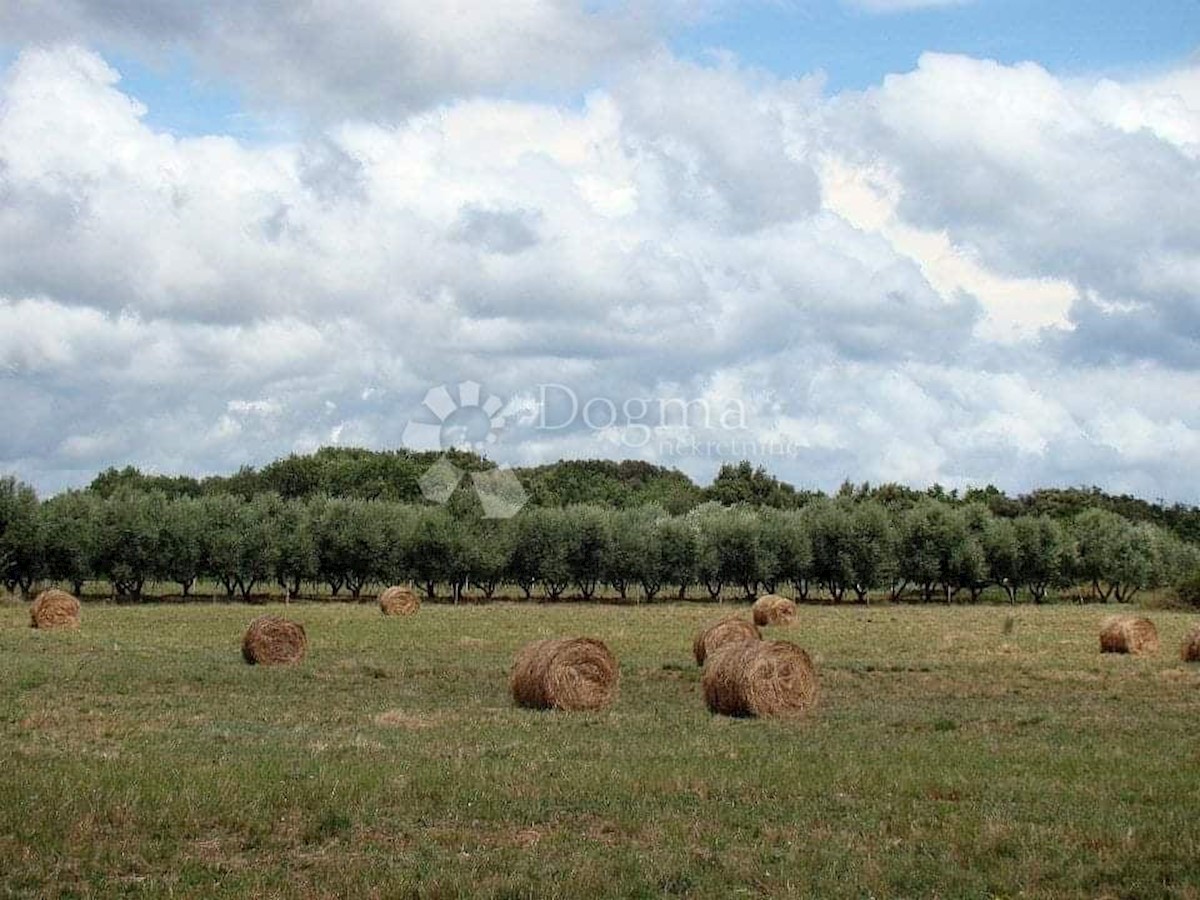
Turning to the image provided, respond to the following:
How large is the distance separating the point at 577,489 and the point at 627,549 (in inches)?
2739

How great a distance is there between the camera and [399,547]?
84.9m

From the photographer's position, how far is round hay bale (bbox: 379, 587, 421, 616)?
5712cm

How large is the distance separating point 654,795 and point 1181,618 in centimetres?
5003

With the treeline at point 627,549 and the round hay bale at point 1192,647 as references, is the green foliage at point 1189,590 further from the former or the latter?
the round hay bale at point 1192,647

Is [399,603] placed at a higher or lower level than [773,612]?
higher

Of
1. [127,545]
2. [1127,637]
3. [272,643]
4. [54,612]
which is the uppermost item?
[127,545]

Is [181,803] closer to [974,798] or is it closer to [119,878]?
[119,878]

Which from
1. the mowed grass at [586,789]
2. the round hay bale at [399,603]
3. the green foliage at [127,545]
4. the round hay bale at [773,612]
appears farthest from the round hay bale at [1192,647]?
the green foliage at [127,545]

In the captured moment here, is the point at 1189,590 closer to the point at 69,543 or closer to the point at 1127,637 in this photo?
the point at 1127,637

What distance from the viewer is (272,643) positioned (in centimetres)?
3000

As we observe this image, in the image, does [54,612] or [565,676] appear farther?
[54,612]

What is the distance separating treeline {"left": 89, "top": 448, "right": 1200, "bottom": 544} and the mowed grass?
11061 centimetres

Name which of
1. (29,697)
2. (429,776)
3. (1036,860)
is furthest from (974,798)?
(29,697)

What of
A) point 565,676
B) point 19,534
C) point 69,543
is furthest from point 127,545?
point 565,676
